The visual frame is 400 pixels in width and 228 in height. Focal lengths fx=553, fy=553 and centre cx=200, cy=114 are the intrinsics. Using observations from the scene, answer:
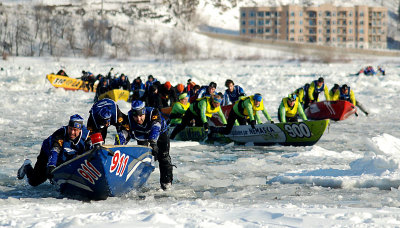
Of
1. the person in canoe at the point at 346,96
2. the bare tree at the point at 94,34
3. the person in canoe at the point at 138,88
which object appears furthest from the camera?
the bare tree at the point at 94,34

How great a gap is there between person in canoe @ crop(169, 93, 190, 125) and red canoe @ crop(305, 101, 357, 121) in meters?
5.91

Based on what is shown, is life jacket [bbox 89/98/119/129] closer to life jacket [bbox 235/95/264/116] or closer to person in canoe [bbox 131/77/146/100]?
life jacket [bbox 235/95/264/116]

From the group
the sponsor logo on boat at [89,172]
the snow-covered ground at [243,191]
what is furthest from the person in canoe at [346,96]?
the sponsor logo on boat at [89,172]

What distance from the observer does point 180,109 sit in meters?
13.7

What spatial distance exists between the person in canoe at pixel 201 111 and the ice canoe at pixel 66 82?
17.7 metres

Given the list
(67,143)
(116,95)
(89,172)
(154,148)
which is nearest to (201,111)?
(154,148)

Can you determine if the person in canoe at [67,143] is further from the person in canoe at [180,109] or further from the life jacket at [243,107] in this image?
the person in canoe at [180,109]

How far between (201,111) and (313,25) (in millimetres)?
88912

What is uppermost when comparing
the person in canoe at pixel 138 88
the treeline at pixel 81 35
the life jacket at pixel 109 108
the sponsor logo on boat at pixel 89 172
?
the treeline at pixel 81 35

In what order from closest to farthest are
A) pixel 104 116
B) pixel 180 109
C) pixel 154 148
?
pixel 154 148 → pixel 104 116 → pixel 180 109

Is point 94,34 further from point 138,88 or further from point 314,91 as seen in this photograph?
point 314,91

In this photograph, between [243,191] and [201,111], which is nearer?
[243,191]

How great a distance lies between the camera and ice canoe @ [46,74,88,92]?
29.8 m

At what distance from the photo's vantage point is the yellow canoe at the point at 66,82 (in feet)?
97.7
